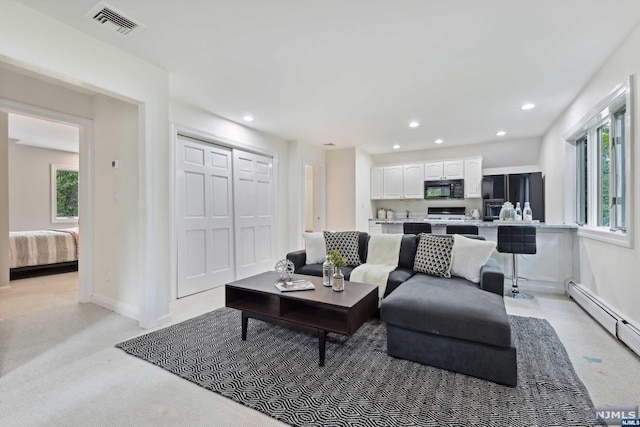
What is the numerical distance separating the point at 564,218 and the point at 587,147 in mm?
1020

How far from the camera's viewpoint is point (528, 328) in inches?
110

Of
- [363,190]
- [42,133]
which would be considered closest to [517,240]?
[363,190]

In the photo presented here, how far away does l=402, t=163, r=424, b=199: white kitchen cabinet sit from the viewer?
6633mm

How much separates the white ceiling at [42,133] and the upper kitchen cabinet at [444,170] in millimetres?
6424

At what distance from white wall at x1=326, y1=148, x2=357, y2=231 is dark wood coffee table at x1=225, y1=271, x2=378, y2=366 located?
12.5 feet

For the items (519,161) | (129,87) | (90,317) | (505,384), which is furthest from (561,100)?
(90,317)

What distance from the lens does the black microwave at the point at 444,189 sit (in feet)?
20.4

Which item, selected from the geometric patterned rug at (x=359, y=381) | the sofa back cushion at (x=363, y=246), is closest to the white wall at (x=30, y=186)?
the geometric patterned rug at (x=359, y=381)

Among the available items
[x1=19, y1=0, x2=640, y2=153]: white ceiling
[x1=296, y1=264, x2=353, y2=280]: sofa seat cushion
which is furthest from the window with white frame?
[x1=296, y1=264, x2=353, y2=280]: sofa seat cushion

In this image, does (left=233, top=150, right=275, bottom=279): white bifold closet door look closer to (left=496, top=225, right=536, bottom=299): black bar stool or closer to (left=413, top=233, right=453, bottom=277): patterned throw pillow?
(left=413, top=233, right=453, bottom=277): patterned throw pillow

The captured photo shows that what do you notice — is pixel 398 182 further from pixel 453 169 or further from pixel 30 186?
pixel 30 186

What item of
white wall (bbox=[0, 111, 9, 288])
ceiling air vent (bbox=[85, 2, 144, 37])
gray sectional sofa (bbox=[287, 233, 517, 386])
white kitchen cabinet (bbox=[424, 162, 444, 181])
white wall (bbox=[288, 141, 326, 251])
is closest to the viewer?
gray sectional sofa (bbox=[287, 233, 517, 386])

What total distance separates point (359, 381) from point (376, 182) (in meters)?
5.65

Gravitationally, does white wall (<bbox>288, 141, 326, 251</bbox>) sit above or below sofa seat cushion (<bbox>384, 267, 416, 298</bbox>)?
above
